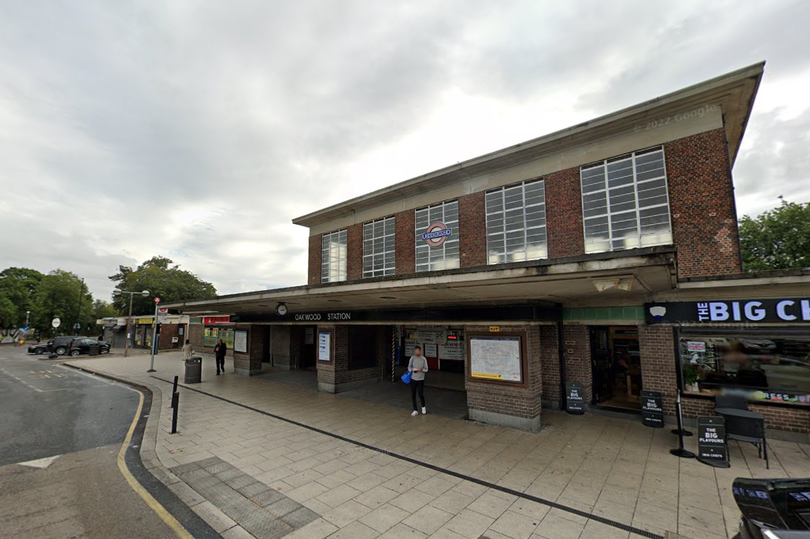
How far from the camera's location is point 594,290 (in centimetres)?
750

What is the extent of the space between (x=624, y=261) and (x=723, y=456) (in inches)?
192

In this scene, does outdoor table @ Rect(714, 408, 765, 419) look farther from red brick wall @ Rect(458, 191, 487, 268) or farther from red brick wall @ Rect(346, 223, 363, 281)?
red brick wall @ Rect(346, 223, 363, 281)

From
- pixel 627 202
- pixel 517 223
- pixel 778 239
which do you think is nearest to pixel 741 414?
pixel 627 202

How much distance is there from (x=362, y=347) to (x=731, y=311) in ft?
37.8

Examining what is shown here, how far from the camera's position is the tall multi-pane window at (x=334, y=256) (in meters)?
21.0

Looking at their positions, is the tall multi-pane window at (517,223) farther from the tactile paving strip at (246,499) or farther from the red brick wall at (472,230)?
the tactile paving strip at (246,499)

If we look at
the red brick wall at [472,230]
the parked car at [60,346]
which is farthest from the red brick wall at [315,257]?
the parked car at [60,346]

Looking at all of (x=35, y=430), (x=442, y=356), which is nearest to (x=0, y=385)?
(x=35, y=430)

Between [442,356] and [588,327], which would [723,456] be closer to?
[588,327]

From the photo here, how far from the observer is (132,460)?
6820 millimetres

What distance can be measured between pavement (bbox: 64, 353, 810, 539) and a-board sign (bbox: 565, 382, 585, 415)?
0.34 m

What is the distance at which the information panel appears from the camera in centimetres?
878

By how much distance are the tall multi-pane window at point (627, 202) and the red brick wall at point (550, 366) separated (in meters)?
3.66

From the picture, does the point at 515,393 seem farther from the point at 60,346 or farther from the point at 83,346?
the point at 60,346
